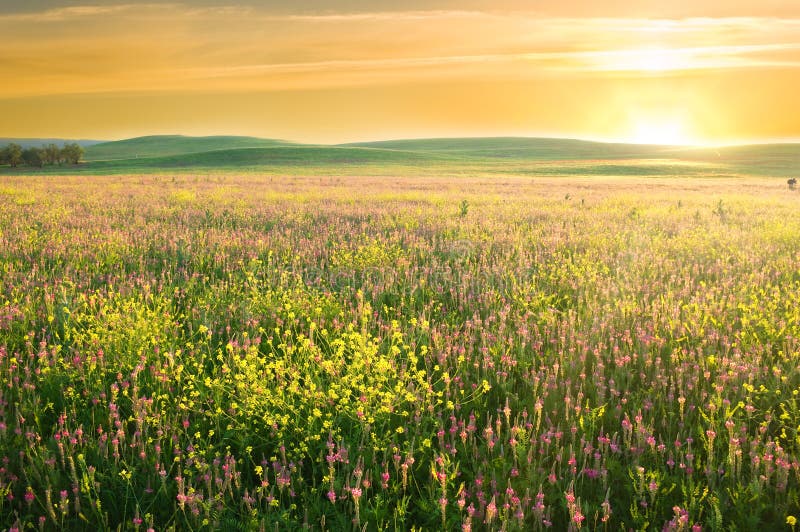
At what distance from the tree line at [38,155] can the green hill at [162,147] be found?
25341 millimetres

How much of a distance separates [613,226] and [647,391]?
8319 mm

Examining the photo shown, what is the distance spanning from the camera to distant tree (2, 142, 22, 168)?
254 ft

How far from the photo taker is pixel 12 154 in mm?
77812

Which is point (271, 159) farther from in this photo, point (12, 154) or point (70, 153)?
point (12, 154)

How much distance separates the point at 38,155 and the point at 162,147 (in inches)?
2186

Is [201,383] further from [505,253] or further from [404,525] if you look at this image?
[505,253]

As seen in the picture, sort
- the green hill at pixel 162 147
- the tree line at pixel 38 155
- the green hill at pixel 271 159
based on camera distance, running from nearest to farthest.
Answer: the green hill at pixel 271 159
the tree line at pixel 38 155
the green hill at pixel 162 147

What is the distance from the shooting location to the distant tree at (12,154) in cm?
7750

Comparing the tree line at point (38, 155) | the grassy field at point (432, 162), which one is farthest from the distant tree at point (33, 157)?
the grassy field at point (432, 162)

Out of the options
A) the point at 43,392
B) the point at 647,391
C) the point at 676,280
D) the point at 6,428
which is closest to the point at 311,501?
the point at 6,428

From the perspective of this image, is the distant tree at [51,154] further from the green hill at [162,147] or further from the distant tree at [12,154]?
the green hill at [162,147]

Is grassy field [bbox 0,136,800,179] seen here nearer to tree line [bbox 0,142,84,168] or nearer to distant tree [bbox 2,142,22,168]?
distant tree [bbox 2,142,22,168]

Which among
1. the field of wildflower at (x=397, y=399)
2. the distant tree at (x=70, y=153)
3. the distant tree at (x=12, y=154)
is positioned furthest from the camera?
the distant tree at (x=70, y=153)

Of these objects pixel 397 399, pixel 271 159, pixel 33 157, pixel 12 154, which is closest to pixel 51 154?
pixel 33 157
